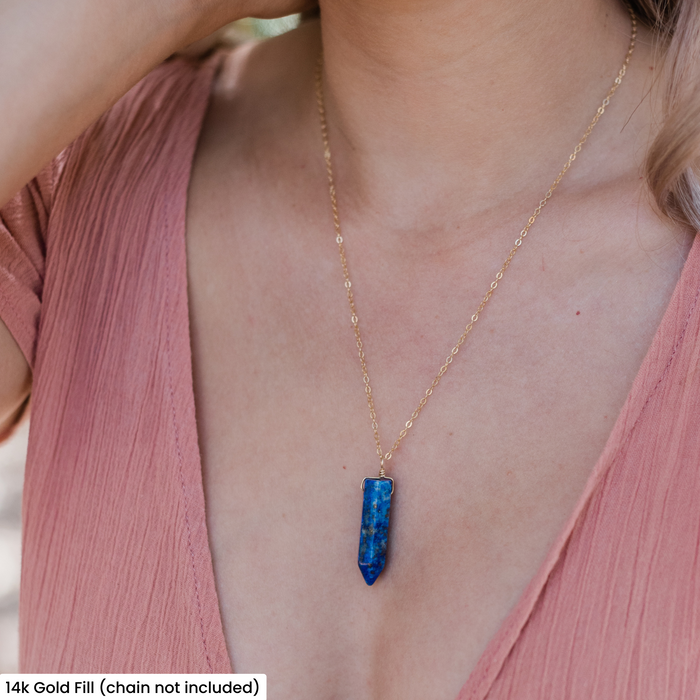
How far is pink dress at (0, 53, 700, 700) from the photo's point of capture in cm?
88

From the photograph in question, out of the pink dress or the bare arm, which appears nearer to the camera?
the pink dress

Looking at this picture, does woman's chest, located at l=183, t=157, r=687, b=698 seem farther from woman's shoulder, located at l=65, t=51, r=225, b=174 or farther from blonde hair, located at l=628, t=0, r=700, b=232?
woman's shoulder, located at l=65, t=51, r=225, b=174

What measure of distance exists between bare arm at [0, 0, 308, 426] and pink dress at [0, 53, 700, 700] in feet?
0.47

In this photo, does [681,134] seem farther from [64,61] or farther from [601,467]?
[64,61]

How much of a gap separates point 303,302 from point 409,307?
0.54 ft

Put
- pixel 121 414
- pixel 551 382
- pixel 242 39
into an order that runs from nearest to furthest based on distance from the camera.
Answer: pixel 551 382 < pixel 121 414 < pixel 242 39

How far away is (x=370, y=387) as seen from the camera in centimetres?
114

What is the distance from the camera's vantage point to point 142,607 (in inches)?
41.8

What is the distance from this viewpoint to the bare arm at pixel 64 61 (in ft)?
3.34

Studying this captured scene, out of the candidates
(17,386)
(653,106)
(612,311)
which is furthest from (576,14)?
(17,386)

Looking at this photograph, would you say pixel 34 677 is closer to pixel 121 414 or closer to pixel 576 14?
pixel 121 414

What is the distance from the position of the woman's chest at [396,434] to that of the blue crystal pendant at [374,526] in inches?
0.8

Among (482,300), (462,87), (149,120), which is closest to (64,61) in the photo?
(149,120)

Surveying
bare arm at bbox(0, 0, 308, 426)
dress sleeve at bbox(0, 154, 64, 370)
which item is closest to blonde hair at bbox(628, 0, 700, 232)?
bare arm at bbox(0, 0, 308, 426)
